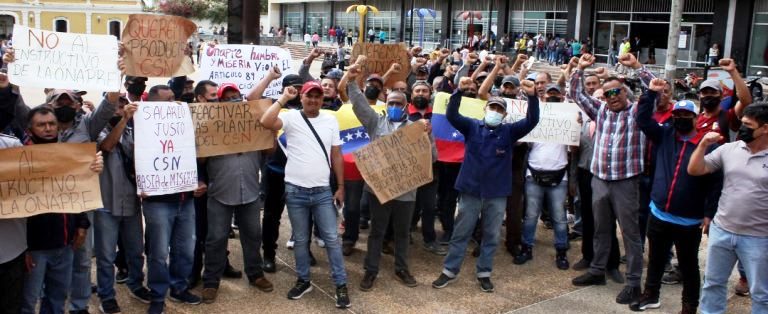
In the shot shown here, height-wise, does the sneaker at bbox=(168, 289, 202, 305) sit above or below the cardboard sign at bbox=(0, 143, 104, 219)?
below

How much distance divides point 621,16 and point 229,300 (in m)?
31.8

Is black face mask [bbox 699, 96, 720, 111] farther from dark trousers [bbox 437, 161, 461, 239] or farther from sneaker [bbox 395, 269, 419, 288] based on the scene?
sneaker [bbox 395, 269, 419, 288]

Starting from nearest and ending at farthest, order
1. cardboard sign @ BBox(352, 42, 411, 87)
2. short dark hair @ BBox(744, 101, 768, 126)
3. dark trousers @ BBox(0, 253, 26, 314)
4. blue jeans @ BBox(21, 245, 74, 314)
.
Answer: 1. dark trousers @ BBox(0, 253, 26, 314)
2. blue jeans @ BBox(21, 245, 74, 314)
3. short dark hair @ BBox(744, 101, 768, 126)
4. cardboard sign @ BBox(352, 42, 411, 87)

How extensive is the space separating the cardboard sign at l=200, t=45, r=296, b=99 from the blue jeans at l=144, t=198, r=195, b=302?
5.42ft

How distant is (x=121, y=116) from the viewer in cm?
518

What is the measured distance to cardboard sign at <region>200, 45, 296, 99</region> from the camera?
6.60 meters

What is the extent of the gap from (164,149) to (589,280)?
4.12m

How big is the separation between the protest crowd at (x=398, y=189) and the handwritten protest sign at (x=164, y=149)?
25 mm

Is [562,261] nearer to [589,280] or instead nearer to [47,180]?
[589,280]

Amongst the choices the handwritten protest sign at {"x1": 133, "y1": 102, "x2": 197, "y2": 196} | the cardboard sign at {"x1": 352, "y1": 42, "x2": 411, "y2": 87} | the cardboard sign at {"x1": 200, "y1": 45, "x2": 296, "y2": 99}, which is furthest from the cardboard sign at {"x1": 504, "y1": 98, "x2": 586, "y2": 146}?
the handwritten protest sign at {"x1": 133, "y1": 102, "x2": 197, "y2": 196}

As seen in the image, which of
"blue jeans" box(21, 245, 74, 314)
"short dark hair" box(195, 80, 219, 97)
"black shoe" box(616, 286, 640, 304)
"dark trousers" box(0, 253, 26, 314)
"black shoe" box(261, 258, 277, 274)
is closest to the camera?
"dark trousers" box(0, 253, 26, 314)

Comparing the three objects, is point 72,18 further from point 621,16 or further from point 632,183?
point 632,183

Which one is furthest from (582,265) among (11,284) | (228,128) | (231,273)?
(11,284)

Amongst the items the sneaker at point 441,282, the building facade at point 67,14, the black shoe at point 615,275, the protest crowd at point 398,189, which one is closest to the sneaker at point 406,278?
the protest crowd at point 398,189
